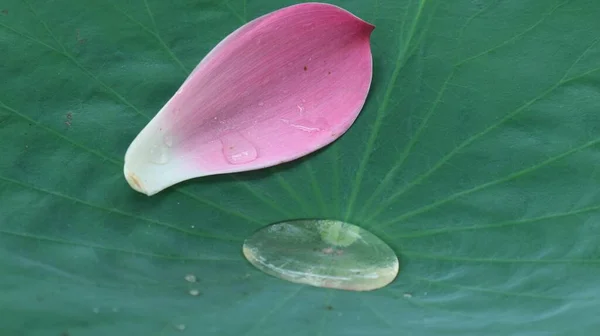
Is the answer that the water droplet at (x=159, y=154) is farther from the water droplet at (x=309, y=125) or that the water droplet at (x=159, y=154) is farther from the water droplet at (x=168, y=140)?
the water droplet at (x=309, y=125)

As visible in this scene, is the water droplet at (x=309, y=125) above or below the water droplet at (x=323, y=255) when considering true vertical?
above

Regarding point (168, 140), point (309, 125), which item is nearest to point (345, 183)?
point (309, 125)

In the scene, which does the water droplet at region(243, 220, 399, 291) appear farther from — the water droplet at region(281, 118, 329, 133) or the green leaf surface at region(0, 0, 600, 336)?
the water droplet at region(281, 118, 329, 133)

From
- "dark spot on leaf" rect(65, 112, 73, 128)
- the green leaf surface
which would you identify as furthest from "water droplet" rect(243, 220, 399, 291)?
"dark spot on leaf" rect(65, 112, 73, 128)

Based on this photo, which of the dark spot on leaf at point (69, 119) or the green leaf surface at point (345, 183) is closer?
the green leaf surface at point (345, 183)

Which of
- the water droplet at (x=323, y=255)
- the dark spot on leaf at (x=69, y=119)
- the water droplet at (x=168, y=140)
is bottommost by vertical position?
the dark spot on leaf at (x=69, y=119)

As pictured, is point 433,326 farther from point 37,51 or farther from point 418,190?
point 37,51

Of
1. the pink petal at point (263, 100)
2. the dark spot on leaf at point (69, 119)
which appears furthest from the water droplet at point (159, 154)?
Answer: the dark spot on leaf at point (69, 119)

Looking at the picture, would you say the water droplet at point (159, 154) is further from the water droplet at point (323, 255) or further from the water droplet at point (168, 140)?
the water droplet at point (323, 255)
